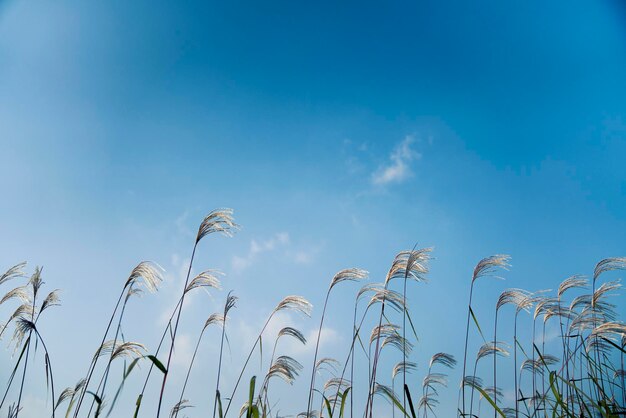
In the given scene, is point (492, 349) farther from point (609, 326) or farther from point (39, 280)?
point (39, 280)

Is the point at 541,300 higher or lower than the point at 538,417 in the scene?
higher

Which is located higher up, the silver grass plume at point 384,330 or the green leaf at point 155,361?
the silver grass plume at point 384,330

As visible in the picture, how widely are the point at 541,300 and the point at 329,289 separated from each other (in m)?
2.39

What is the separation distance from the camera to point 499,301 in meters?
5.14

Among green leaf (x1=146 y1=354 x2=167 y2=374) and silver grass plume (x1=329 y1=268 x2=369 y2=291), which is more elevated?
silver grass plume (x1=329 y1=268 x2=369 y2=291)

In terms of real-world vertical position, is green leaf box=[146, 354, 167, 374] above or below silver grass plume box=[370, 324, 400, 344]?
below

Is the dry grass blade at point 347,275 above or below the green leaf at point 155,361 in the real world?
above

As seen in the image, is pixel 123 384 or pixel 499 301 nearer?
pixel 123 384

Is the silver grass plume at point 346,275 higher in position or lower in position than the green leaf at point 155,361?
higher

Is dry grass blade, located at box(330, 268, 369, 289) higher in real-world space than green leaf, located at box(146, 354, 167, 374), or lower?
higher

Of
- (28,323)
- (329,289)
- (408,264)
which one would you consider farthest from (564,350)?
(28,323)

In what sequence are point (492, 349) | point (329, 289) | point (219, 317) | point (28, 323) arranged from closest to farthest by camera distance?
point (28, 323) < point (329, 289) < point (219, 317) < point (492, 349)

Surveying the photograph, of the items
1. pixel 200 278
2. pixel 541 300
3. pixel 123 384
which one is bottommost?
pixel 123 384

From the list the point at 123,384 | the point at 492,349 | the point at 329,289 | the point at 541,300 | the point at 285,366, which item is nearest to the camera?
the point at 123,384
